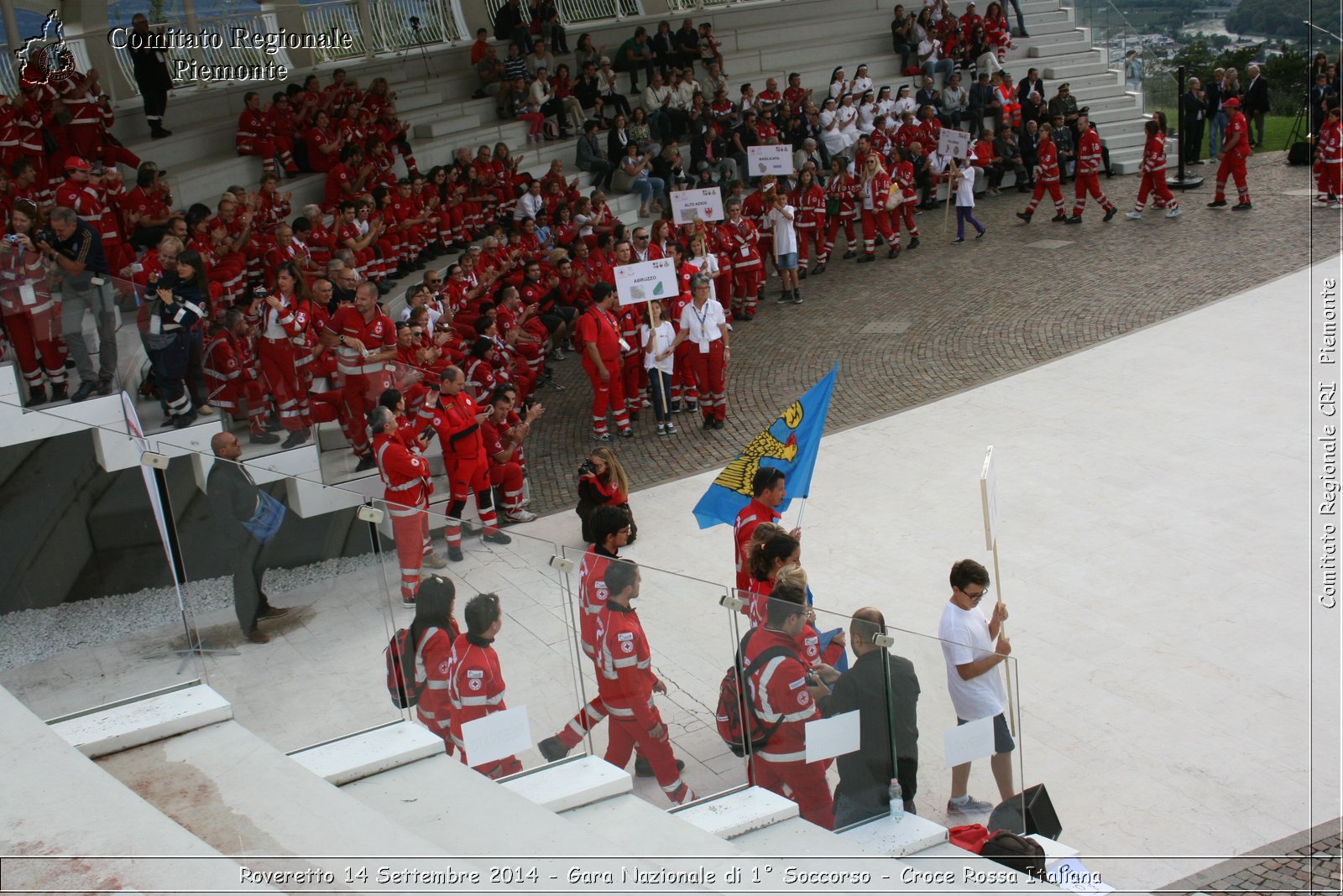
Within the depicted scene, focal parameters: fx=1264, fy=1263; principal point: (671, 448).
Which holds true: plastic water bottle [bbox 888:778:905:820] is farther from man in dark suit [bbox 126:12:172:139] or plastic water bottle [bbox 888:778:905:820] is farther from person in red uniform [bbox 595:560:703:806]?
man in dark suit [bbox 126:12:172:139]

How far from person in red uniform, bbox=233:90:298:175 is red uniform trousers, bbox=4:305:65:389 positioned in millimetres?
9132

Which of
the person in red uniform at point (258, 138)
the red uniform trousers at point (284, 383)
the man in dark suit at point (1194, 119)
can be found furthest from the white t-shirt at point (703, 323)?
the man in dark suit at point (1194, 119)

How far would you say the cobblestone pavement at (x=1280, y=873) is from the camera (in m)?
6.23

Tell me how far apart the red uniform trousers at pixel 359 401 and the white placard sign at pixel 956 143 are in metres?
12.4

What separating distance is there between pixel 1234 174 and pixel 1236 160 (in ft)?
0.71

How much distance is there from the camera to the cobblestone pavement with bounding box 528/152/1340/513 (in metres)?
13.5

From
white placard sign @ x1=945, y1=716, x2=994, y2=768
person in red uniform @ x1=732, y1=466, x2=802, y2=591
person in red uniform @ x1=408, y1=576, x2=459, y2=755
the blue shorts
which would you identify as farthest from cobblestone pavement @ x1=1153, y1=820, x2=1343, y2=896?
person in red uniform @ x1=408, y1=576, x2=459, y2=755

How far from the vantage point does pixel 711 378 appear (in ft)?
43.9

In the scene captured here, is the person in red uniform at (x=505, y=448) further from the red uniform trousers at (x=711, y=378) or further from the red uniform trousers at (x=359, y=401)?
the red uniform trousers at (x=711, y=378)

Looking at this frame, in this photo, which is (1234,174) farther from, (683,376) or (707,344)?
(707,344)

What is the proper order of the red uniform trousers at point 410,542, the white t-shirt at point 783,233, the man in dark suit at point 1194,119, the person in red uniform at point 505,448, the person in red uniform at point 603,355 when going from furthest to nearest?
the man in dark suit at point 1194,119, the white t-shirt at point 783,233, the person in red uniform at point 603,355, the person in red uniform at point 505,448, the red uniform trousers at point 410,542

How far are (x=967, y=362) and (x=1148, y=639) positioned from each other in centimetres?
642

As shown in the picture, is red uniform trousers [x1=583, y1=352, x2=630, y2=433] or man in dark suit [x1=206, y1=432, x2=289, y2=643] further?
red uniform trousers [x1=583, y1=352, x2=630, y2=433]

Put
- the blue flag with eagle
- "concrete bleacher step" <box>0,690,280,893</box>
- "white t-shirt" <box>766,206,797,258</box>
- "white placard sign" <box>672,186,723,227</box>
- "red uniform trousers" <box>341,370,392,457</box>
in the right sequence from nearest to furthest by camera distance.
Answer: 1. "concrete bleacher step" <box>0,690,280,893</box>
2. the blue flag with eagle
3. "red uniform trousers" <box>341,370,392,457</box>
4. "white placard sign" <box>672,186,723,227</box>
5. "white t-shirt" <box>766,206,797,258</box>
